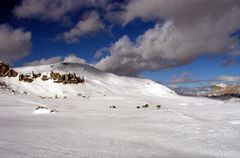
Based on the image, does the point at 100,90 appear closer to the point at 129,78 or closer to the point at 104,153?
the point at 129,78

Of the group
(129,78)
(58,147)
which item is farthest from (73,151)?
(129,78)

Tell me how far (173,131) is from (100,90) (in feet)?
179

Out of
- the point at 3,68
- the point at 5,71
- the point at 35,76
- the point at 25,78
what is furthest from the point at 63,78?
the point at 3,68

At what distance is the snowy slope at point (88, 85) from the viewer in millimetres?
58594

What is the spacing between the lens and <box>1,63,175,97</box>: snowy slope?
192ft

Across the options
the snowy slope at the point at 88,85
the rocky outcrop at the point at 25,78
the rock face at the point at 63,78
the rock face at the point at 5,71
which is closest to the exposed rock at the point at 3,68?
the rock face at the point at 5,71

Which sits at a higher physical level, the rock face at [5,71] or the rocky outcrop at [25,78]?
the rock face at [5,71]

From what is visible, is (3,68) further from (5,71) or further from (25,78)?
(25,78)

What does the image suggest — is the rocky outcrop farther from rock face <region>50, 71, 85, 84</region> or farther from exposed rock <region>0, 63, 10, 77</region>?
rock face <region>50, 71, 85, 84</region>

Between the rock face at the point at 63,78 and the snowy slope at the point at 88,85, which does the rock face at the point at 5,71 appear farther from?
the rock face at the point at 63,78

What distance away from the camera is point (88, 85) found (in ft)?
228

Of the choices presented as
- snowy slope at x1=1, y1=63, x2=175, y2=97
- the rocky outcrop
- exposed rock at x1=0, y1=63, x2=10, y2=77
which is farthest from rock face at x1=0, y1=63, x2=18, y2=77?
snowy slope at x1=1, y1=63, x2=175, y2=97

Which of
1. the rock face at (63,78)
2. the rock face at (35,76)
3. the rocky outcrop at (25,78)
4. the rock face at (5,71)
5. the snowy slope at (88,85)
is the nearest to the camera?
the snowy slope at (88,85)

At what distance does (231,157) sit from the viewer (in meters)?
8.90
